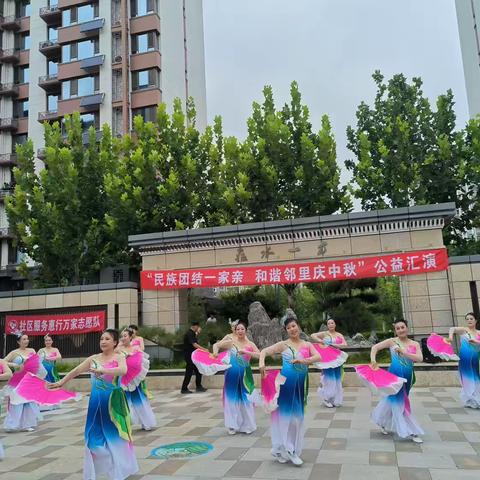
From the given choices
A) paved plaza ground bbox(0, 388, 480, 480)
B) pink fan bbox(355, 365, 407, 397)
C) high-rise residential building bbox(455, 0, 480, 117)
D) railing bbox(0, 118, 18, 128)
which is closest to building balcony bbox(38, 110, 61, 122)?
railing bbox(0, 118, 18, 128)

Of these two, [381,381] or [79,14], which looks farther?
[79,14]

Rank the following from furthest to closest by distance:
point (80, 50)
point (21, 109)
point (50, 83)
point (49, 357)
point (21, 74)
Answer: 1. point (21, 74)
2. point (21, 109)
3. point (50, 83)
4. point (80, 50)
5. point (49, 357)

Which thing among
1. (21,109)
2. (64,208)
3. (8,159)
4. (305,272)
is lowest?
(305,272)

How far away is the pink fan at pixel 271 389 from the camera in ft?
18.4

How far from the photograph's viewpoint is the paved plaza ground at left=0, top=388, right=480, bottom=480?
520 cm

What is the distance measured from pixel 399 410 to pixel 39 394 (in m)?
4.48

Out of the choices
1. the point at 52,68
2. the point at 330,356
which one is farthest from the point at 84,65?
the point at 330,356

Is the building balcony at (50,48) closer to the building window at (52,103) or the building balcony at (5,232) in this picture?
the building window at (52,103)

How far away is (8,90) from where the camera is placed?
30.0 m

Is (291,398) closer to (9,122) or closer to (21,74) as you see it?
(9,122)

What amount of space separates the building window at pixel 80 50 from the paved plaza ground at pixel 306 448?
77.9 feet

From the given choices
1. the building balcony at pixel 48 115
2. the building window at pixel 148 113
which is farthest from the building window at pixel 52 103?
the building window at pixel 148 113

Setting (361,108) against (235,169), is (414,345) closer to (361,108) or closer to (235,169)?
(235,169)

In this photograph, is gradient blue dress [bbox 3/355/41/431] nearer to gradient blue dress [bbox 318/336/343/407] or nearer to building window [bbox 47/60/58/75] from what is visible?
gradient blue dress [bbox 318/336/343/407]
